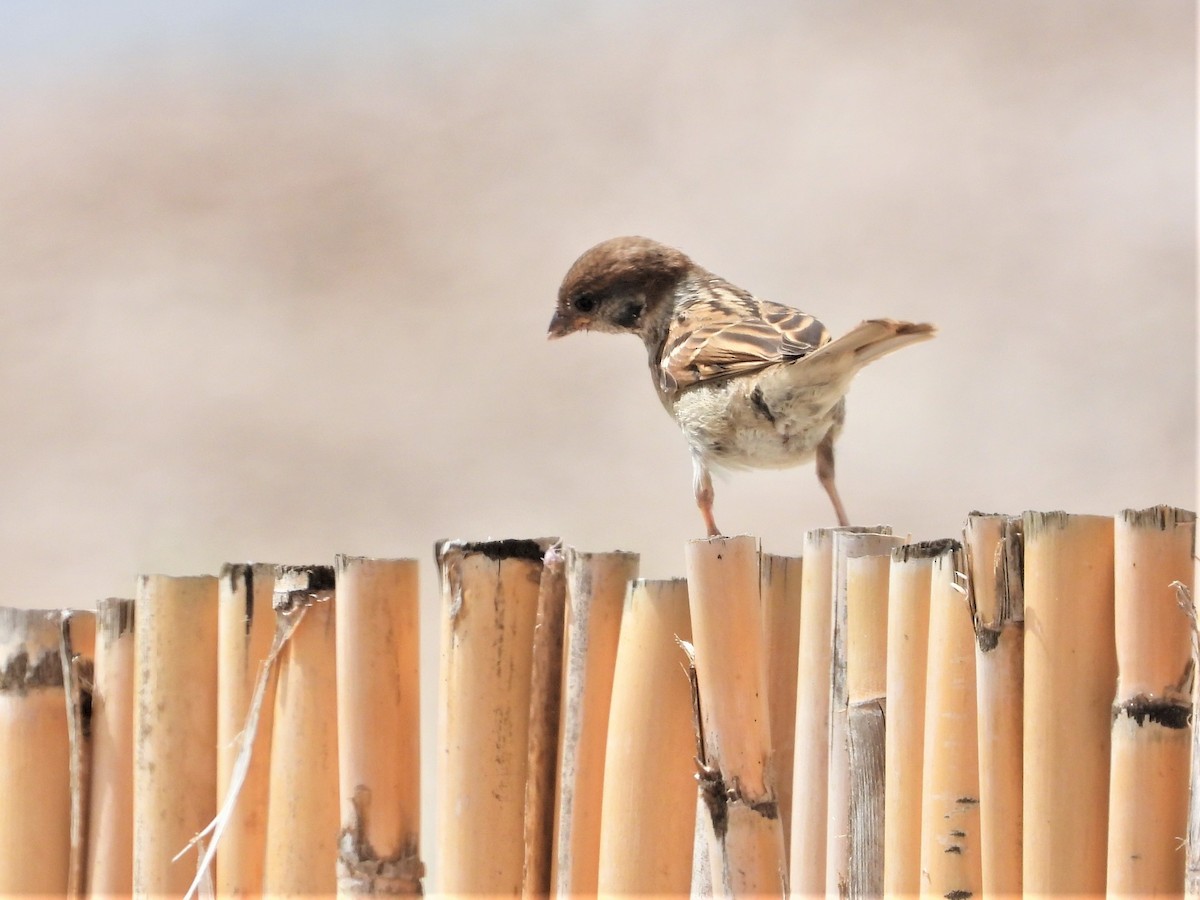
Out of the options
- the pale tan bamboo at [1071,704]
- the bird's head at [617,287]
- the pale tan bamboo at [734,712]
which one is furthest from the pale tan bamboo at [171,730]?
the bird's head at [617,287]

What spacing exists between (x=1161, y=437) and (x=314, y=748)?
19.0ft

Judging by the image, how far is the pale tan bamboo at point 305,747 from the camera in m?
2.22

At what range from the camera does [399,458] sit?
8.52 m

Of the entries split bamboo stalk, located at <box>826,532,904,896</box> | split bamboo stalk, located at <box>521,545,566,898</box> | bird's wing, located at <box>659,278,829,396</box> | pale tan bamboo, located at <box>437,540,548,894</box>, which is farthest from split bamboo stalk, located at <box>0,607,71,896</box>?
bird's wing, located at <box>659,278,829,396</box>

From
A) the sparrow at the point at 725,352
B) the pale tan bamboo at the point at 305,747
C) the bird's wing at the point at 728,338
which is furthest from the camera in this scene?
the bird's wing at the point at 728,338

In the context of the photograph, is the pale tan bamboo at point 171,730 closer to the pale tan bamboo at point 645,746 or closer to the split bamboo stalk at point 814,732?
the pale tan bamboo at point 645,746

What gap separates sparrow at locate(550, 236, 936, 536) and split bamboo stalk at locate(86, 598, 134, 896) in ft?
4.73

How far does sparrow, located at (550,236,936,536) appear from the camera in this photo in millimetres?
3279

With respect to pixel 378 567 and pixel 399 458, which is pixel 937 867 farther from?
pixel 399 458

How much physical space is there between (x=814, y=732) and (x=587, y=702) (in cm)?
32

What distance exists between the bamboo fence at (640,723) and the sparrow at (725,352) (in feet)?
3.23

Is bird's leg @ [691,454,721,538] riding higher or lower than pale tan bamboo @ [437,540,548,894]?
higher

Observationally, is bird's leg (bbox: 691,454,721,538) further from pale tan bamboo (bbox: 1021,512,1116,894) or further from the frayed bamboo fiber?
pale tan bamboo (bbox: 1021,512,1116,894)

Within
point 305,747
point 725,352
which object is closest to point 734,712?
point 305,747
